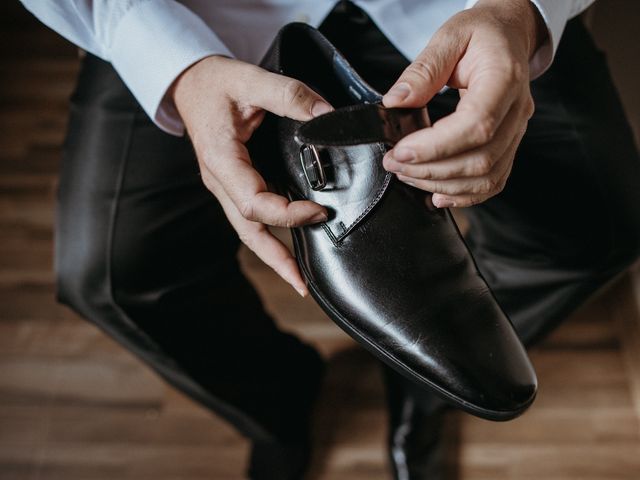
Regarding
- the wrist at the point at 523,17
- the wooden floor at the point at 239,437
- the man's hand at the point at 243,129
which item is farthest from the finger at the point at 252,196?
the wooden floor at the point at 239,437

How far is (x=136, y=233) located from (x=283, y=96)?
0.95 feet

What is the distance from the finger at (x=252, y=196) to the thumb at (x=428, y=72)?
0.43ft

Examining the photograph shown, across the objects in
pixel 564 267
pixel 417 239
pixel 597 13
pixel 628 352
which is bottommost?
pixel 628 352

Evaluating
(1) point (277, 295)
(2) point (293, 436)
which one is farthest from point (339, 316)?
(1) point (277, 295)

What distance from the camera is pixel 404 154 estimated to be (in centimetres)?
52

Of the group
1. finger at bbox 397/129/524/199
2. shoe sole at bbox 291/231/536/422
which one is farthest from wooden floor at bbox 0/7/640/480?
finger at bbox 397/129/524/199

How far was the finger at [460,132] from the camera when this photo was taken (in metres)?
0.51

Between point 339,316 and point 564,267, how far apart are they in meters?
0.36

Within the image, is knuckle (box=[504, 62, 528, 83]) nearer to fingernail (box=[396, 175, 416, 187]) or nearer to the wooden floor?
fingernail (box=[396, 175, 416, 187])

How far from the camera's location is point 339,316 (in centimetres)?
64

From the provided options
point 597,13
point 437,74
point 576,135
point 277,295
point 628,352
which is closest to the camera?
point 437,74

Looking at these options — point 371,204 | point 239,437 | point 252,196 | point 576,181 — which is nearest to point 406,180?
point 371,204

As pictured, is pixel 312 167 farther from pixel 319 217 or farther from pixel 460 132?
pixel 460 132

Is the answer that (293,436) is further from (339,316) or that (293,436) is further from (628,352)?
(628,352)
